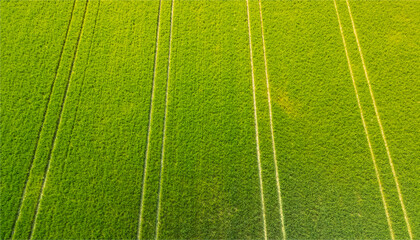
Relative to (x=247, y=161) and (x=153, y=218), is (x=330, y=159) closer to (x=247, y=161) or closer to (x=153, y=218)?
(x=247, y=161)

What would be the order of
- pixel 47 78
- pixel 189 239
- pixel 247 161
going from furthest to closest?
pixel 47 78 → pixel 247 161 → pixel 189 239

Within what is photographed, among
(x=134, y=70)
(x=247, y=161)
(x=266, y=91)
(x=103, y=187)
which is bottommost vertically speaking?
(x=103, y=187)

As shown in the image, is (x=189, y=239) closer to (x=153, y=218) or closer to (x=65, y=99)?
(x=153, y=218)

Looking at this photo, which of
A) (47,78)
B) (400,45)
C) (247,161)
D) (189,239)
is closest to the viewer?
(189,239)

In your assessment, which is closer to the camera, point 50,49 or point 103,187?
point 103,187

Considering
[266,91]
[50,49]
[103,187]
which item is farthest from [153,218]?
[50,49]

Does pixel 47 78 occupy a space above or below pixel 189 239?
above
